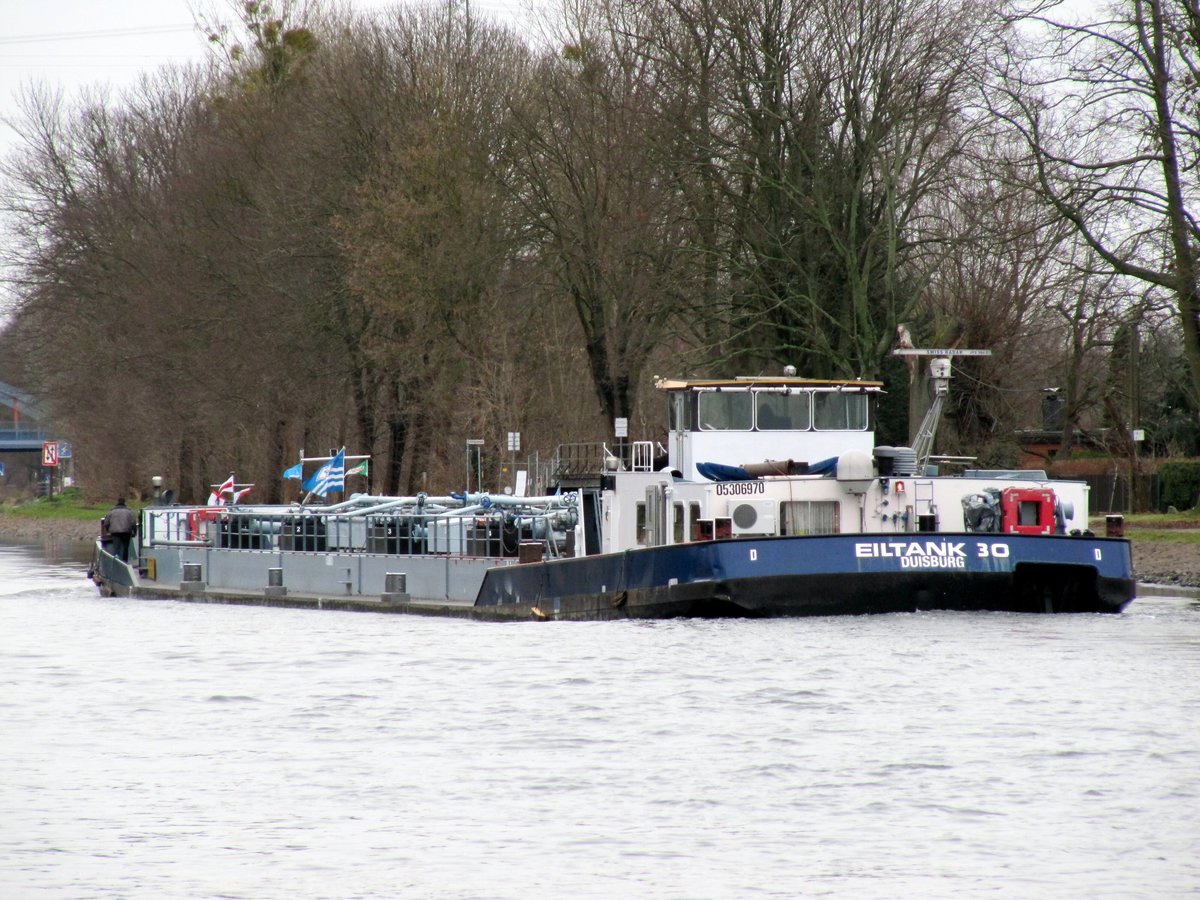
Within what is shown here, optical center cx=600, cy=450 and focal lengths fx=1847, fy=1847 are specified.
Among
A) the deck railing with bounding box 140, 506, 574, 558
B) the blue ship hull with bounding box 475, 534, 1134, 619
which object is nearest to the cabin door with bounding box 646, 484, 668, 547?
the blue ship hull with bounding box 475, 534, 1134, 619

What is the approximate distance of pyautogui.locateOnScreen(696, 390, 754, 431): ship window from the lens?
1161 inches

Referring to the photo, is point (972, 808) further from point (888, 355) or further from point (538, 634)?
point (888, 355)

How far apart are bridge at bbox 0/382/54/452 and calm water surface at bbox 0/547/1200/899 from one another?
92933 mm

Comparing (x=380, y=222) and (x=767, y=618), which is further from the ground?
(x=380, y=222)

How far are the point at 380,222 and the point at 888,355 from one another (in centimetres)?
1512

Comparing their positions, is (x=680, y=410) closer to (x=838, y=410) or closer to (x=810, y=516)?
(x=838, y=410)

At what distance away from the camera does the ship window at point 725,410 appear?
29.5 metres

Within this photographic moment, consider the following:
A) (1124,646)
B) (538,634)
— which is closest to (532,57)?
(538,634)

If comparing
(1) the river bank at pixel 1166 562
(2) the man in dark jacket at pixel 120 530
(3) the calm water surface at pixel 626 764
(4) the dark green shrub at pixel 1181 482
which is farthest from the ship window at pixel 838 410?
(4) the dark green shrub at pixel 1181 482

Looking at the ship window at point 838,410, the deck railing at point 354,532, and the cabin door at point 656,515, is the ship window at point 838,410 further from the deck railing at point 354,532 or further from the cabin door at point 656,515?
the deck railing at point 354,532

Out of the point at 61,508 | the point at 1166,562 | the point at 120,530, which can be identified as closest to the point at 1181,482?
the point at 1166,562

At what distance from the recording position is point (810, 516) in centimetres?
2770

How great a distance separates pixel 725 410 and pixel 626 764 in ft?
46.1

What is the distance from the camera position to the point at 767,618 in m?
26.7
